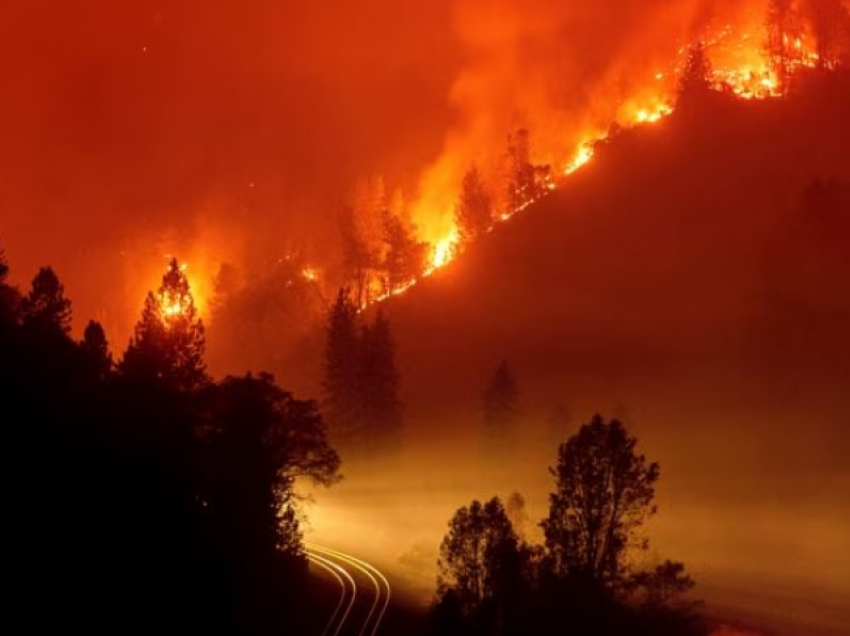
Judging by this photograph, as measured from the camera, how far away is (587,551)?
32.3 m

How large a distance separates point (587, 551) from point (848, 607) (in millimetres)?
19094

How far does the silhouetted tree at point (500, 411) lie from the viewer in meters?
77.1

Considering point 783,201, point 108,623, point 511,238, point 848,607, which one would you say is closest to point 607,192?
point 511,238

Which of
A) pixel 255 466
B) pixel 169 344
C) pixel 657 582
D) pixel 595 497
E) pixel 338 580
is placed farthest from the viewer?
pixel 169 344

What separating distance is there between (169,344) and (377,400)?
31130 millimetres

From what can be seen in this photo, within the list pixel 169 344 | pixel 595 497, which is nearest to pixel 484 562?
pixel 595 497

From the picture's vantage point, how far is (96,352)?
3847 centimetres

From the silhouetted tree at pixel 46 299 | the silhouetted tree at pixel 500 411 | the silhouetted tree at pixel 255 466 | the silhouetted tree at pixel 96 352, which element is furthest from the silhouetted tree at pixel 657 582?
the silhouetted tree at pixel 500 411

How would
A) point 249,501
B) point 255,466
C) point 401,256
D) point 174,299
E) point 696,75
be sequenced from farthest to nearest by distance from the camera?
point 696,75 → point 401,256 → point 174,299 → point 255,466 → point 249,501

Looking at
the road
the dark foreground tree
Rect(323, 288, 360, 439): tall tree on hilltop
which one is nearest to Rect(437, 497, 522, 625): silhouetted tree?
the road

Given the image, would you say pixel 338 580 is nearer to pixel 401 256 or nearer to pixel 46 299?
pixel 46 299

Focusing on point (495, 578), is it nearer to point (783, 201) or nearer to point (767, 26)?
point (783, 201)

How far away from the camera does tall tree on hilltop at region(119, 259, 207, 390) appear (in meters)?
36.8

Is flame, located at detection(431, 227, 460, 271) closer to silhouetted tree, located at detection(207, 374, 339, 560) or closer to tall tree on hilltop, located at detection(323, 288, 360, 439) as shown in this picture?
tall tree on hilltop, located at detection(323, 288, 360, 439)
